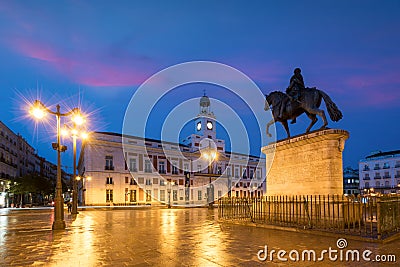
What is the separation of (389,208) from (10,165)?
62714mm

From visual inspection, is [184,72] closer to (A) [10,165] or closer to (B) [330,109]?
(B) [330,109]

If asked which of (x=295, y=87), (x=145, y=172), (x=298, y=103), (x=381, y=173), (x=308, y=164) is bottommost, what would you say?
(x=381, y=173)

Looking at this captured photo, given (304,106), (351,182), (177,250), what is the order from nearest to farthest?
(177,250)
(304,106)
(351,182)

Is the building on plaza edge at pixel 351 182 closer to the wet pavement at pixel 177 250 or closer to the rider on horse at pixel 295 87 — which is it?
the rider on horse at pixel 295 87

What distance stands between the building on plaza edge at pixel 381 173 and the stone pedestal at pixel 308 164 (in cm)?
6214

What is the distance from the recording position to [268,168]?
14523 millimetres

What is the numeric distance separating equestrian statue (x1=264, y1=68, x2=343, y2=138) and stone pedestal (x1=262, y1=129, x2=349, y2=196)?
0.78m

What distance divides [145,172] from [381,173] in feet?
183

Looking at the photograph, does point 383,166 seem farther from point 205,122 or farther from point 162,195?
point 162,195

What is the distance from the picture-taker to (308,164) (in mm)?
12031

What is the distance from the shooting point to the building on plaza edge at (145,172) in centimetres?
5038

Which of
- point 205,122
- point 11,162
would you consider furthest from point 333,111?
point 205,122

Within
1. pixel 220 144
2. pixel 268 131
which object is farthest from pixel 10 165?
pixel 268 131

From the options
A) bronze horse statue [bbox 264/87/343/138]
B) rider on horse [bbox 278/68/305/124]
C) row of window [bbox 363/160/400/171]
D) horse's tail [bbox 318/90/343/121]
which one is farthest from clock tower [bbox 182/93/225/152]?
horse's tail [bbox 318/90/343/121]
